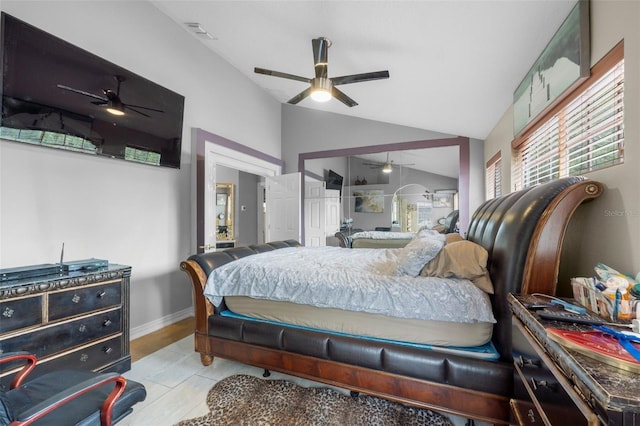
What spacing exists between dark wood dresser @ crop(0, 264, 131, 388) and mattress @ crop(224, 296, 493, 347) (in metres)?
0.86

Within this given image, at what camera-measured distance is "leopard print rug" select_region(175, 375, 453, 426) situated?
164 cm

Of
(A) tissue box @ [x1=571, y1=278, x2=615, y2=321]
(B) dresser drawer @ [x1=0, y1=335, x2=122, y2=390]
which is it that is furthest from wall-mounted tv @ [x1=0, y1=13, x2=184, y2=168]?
(A) tissue box @ [x1=571, y1=278, x2=615, y2=321]

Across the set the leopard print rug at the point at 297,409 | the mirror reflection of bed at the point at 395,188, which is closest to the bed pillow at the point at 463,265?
the leopard print rug at the point at 297,409

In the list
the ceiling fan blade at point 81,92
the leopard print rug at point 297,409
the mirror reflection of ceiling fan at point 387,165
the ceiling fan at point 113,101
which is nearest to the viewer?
the leopard print rug at point 297,409

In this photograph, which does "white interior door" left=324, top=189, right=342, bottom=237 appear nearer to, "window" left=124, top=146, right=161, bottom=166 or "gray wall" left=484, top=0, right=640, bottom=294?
"window" left=124, top=146, right=161, bottom=166

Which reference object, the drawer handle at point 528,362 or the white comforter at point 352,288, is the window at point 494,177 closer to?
the white comforter at point 352,288

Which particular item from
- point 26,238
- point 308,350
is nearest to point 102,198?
point 26,238

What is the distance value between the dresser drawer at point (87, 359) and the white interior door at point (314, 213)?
3509 mm

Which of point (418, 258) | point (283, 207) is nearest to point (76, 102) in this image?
point (418, 258)

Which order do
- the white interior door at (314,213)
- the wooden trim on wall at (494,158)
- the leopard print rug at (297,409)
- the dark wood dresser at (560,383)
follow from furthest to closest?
the white interior door at (314,213), the wooden trim on wall at (494,158), the leopard print rug at (297,409), the dark wood dresser at (560,383)

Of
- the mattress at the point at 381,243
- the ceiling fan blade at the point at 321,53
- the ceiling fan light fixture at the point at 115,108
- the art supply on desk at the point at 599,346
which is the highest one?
the ceiling fan blade at the point at 321,53

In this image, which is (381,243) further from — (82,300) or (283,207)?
(82,300)

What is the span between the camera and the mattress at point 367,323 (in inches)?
60.7

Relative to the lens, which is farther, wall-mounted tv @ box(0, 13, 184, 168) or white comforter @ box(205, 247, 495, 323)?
wall-mounted tv @ box(0, 13, 184, 168)
